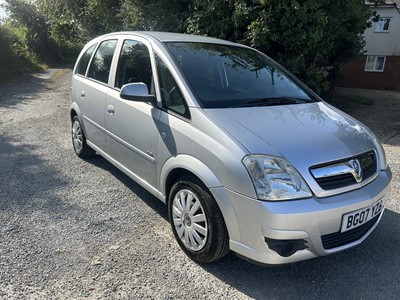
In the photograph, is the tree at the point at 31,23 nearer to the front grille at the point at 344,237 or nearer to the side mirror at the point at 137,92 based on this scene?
the side mirror at the point at 137,92

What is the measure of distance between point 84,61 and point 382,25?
83.1ft

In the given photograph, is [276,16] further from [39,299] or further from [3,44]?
[3,44]

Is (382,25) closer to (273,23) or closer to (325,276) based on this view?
(273,23)

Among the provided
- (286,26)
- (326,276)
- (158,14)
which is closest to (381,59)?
(286,26)

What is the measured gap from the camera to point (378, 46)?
24.8m

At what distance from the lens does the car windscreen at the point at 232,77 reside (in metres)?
3.07

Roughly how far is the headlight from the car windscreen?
2.44 ft

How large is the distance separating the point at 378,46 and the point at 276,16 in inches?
819

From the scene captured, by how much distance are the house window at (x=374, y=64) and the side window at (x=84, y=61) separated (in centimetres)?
2478

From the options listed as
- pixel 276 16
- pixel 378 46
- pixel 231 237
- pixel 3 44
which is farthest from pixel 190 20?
pixel 378 46

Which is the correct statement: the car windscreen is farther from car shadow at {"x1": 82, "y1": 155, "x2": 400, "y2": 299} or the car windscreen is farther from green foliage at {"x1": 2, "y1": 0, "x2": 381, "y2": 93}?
green foliage at {"x1": 2, "y1": 0, "x2": 381, "y2": 93}

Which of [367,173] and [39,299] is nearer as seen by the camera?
[39,299]

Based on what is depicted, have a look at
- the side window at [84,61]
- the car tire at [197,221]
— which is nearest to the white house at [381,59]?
the side window at [84,61]

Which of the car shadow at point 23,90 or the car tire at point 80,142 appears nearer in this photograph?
the car tire at point 80,142
